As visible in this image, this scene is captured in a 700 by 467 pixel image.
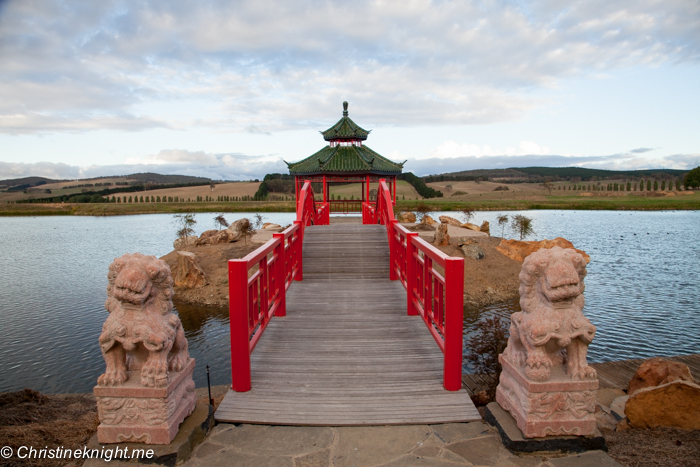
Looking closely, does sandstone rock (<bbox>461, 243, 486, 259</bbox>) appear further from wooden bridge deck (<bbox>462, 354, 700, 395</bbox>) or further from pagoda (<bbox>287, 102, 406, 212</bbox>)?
wooden bridge deck (<bbox>462, 354, 700, 395</bbox>)

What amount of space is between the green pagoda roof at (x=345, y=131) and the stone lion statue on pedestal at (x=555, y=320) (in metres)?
14.7

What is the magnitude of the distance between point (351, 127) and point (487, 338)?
13.0 metres

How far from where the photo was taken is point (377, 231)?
31.2 ft

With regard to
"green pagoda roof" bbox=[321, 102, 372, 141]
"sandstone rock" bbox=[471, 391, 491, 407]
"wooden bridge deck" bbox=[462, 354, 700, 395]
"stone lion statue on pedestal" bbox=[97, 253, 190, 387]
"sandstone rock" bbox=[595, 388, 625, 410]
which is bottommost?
"wooden bridge deck" bbox=[462, 354, 700, 395]

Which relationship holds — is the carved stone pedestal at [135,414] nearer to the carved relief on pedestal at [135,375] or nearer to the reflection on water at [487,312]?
the carved relief on pedestal at [135,375]

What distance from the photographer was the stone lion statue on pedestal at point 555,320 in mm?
2820

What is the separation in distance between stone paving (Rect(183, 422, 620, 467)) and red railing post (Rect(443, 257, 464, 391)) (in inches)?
19.3

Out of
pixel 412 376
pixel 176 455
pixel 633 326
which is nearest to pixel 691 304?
pixel 633 326

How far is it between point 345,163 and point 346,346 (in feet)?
40.7

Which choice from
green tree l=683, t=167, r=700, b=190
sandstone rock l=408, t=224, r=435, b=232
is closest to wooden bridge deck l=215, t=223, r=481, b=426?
sandstone rock l=408, t=224, r=435, b=232

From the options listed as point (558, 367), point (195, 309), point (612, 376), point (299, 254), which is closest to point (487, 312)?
point (612, 376)

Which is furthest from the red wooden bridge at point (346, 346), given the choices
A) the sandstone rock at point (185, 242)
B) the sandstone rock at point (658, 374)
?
the sandstone rock at point (185, 242)

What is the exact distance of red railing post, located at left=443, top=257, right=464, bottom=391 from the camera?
3473mm

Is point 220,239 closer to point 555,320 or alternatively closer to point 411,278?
point 411,278
